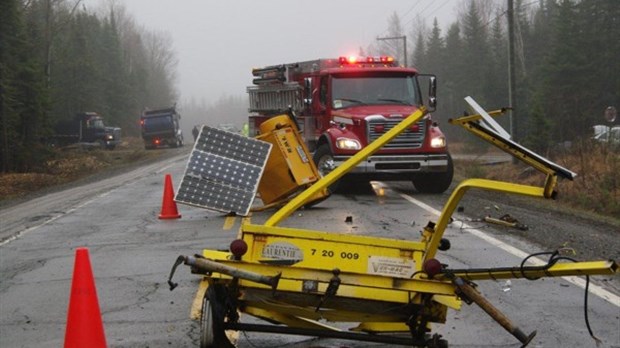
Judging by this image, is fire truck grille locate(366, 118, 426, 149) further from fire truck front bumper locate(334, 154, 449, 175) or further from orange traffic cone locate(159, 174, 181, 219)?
orange traffic cone locate(159, 174, 181, 219)

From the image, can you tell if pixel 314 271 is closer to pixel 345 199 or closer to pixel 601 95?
pixel 345 199

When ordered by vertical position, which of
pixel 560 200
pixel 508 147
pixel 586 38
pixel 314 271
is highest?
pixel 586 38

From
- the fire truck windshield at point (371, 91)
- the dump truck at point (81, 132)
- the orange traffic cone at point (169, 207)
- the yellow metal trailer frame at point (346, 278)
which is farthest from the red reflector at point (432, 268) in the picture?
the dump truck at point (81, 132)

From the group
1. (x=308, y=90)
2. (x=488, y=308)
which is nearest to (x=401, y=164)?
(x=308, y=90)

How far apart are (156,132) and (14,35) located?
19479 mm

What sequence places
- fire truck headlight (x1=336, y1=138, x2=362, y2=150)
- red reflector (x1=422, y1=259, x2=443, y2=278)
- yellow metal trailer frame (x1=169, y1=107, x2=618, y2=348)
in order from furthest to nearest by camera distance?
fire truck headlight (x1=336, y1=138, x2=362, y2=150) < red reflector (x1=422, y1=259, x2=443, y2=278) < yellow metal trailer frame (x1=169, y1=107, x2=618, y2=348)

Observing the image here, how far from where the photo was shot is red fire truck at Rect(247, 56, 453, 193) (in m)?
16.5

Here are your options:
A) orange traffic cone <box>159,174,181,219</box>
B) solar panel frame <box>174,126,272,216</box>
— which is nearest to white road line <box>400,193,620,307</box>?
solar panel frame <box>174,126,272,216</box>

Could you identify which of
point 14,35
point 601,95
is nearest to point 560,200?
point 14,35

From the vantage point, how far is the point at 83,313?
5219mm

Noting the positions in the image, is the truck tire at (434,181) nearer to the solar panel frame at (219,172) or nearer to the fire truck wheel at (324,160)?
the fire truck wheel at (324,160)

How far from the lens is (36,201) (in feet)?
70.0

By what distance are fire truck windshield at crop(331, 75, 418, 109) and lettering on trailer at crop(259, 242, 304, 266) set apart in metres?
12.3

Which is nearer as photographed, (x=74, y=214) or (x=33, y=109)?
(x=74, y=214)
